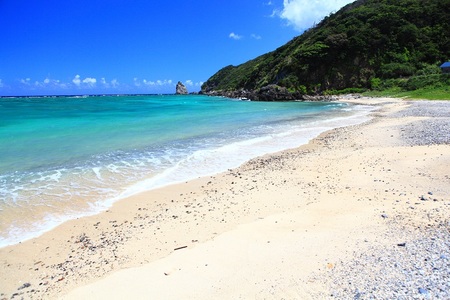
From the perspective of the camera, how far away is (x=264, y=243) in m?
5.29

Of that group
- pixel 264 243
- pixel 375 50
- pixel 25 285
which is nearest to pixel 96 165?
pixel 25 285

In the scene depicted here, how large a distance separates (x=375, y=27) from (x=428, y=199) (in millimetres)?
76968

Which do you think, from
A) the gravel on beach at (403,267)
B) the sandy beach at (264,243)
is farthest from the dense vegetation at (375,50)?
the gravel on beach at (403,267)

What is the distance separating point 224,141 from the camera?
1748 centimetres

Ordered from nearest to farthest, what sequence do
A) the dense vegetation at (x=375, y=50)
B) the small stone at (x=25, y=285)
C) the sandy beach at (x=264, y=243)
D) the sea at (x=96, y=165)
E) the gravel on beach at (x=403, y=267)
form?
the gravel on beach at (x=403, y=267) → the sandy beach at (x=264, y=243) → the small stone at (x=25, y=285) → the sea at (x=96, y=165) → the dense vegetation at (x=375, y=50)

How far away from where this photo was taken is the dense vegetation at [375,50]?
204 ft

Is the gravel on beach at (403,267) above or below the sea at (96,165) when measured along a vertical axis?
above

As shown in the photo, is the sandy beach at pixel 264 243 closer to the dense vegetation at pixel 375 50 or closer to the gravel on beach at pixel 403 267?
the gravel on beach at pixel 403 267

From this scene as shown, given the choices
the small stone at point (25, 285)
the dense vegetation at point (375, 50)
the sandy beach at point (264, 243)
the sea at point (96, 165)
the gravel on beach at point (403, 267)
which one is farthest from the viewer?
the dense vegetation at point (375, 50)

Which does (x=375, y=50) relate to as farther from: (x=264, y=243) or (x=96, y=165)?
(x=264, y=243)

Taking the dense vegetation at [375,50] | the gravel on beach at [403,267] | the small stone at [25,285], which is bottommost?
the small stone at [25,285]

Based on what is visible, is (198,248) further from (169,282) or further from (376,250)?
(376,250)

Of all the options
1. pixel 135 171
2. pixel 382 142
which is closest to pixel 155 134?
pixel 135 171

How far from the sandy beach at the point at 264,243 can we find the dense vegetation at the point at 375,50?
6021 centimetres
